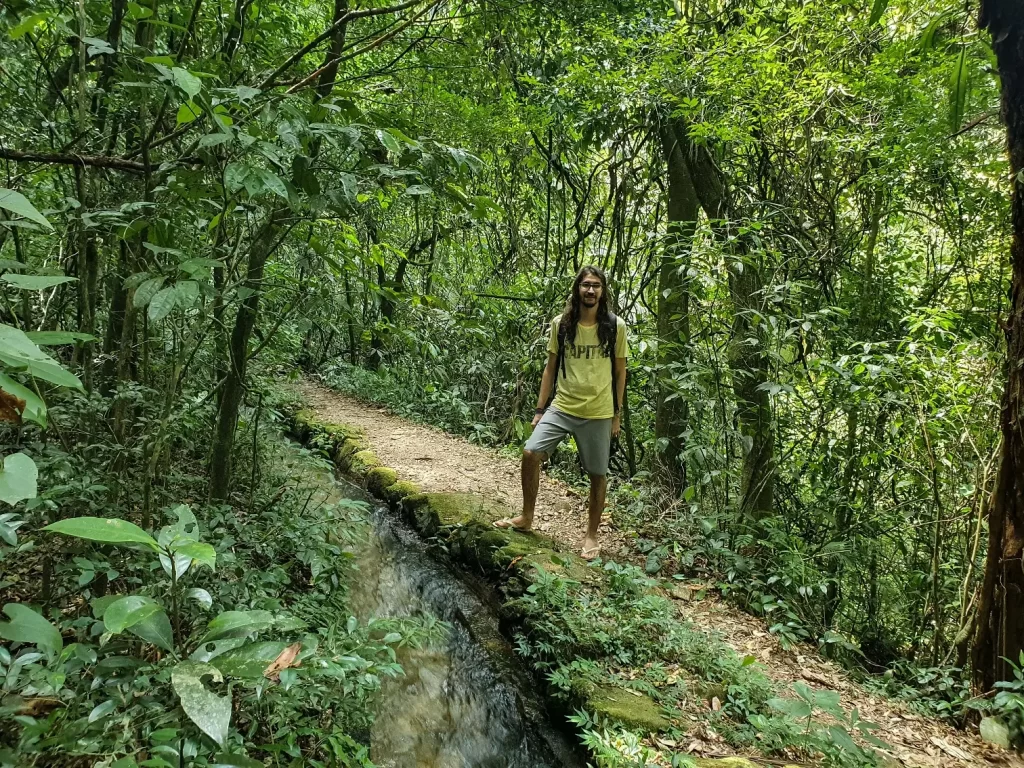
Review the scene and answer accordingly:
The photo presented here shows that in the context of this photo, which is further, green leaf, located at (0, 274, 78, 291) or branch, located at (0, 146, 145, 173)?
branch, located at (0, 146, 145, 173)

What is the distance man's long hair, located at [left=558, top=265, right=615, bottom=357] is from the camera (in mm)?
4215

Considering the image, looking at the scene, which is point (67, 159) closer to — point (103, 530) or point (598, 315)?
point (103, 530)

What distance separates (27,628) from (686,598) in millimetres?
3656

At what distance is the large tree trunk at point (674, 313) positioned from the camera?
5.31 meters

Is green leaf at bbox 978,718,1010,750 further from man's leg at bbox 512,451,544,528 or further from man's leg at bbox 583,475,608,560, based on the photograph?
man's leg at bbox 512,451,544,528

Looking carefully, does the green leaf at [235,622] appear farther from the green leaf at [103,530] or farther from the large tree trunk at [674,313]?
the large tree trunk at [674,313]

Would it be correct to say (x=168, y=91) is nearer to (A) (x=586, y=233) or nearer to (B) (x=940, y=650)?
(B) (x=940, y=650)

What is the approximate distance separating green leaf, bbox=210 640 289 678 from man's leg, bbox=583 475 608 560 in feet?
9.74

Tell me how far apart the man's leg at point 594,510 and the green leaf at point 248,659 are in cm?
297

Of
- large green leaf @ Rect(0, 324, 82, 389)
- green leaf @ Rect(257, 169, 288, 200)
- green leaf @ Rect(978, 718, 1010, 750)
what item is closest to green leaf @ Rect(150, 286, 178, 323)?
green leaf @ Rect(257, 169, 288, 200)

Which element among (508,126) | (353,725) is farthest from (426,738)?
(508,126)

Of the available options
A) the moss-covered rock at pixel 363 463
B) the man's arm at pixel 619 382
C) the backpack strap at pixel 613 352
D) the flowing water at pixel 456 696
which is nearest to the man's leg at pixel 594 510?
the man's arm at pixel 619 382

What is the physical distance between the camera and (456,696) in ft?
11.0

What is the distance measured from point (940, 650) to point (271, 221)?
462 cm
